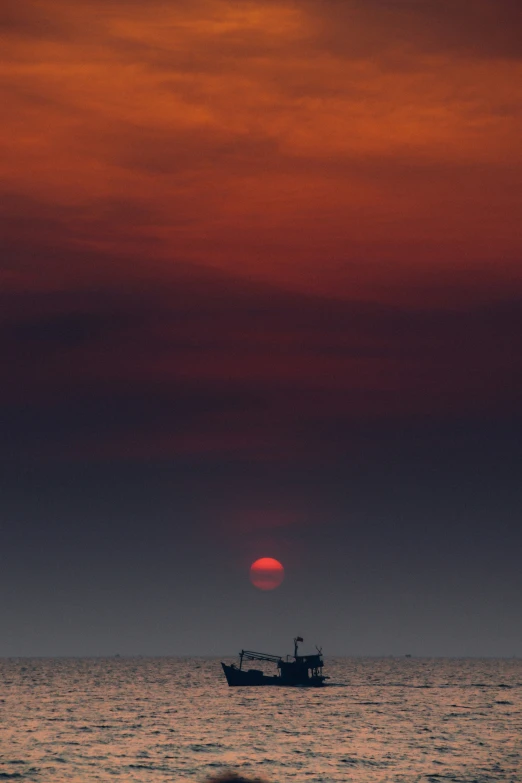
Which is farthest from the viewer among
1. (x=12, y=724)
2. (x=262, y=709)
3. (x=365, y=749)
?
(x=262, y=709)

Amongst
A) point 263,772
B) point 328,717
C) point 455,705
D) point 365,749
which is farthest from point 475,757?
point 455,705

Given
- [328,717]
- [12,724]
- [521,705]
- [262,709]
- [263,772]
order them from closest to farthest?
[263,772], [12,724], [328,717], [262,709], [521,705]

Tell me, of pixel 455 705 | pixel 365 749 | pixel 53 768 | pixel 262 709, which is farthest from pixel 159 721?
pixel 455 705

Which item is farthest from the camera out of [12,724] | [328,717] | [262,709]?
[262,709]

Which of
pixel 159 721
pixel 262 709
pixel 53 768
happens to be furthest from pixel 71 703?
pixel 53 768

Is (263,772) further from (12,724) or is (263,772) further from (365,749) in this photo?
(12,724)

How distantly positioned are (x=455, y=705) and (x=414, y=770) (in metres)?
96.1

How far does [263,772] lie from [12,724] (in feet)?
181

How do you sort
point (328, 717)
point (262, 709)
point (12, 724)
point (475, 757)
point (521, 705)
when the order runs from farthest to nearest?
point (521, 705)
point (262, 709)
point (328, 717)
point (12, 724)
point (475, 757)

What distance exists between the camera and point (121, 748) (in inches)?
4102

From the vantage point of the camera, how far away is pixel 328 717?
147 metres

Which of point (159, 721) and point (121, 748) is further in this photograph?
point (159, 721)

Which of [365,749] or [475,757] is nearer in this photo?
[475,757]

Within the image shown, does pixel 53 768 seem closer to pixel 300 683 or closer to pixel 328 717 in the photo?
pixel 328 717
